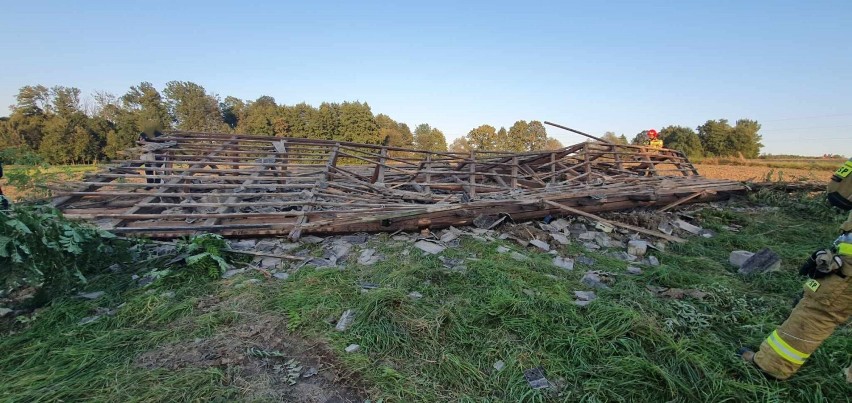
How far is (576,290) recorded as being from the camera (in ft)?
11.2

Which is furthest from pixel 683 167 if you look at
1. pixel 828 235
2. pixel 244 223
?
pixel 244 223

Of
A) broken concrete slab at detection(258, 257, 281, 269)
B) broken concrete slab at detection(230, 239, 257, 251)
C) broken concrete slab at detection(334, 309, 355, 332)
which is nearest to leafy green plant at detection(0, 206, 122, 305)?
broken concrete slab at detection(230, 239, 257, 251)

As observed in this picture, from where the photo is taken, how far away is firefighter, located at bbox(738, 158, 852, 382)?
6.48 feet

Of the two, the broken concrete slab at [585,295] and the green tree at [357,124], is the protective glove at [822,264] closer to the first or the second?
the broken concrete slab at [585,295]

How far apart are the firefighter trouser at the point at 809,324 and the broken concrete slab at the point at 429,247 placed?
→ 296 cm

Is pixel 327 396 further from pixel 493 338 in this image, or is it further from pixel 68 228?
pixel 68 228

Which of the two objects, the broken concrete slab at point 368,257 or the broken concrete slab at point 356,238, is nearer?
the broken concrete slab at point 368,257

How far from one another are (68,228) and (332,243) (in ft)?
8.22

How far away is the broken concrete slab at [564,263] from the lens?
4055 millimetres

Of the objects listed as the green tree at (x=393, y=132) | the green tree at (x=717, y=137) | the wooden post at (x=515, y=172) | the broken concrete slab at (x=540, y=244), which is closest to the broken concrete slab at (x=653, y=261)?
the broken concrete slab at (x=540, y=244)

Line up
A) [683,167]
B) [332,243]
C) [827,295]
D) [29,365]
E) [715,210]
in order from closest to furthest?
1. [827,295]
2. [29,365]
3. [332,243]
4. [715,210]
5. [683,167]

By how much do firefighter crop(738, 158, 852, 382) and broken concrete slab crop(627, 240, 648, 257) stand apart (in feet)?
8.05

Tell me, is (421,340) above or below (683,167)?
below

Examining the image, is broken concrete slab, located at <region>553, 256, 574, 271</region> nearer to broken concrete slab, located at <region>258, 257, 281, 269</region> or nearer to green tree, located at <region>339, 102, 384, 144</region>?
broken concrete slab, located at <region>258, 257, 281, 269</region>
